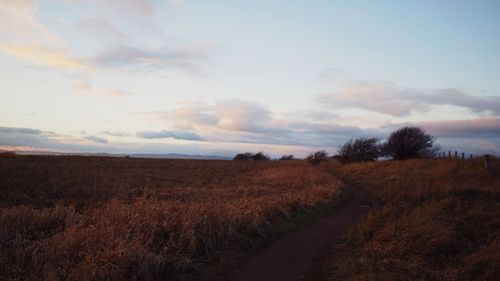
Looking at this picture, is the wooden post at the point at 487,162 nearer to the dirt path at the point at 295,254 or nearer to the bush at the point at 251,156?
the dirt path at the point at 295,254

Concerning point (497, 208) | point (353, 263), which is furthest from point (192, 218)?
point (497, 208)

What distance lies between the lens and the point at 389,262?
30.4 ft

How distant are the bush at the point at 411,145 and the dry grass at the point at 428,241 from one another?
52915 millimetres

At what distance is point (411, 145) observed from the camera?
68188 millimetres

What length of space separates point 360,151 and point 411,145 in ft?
60.7

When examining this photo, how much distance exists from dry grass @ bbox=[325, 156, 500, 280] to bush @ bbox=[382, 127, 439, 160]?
52915mm

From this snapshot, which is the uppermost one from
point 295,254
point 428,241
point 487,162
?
point 487,162

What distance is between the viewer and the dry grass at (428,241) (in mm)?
8344

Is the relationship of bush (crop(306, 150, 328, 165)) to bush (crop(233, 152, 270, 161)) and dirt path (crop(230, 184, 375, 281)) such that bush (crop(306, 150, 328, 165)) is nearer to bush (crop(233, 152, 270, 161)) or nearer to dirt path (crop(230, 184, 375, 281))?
bush (crop(233, 152, 270, 161))

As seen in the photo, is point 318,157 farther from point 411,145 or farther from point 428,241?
point 428,241

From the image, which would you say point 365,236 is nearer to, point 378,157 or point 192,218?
point 192,218

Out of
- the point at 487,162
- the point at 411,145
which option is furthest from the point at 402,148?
the point at 487,162

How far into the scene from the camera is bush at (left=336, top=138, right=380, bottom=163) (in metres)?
84.2

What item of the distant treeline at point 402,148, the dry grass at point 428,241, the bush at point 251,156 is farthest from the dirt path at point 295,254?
the bush at point 251,156
